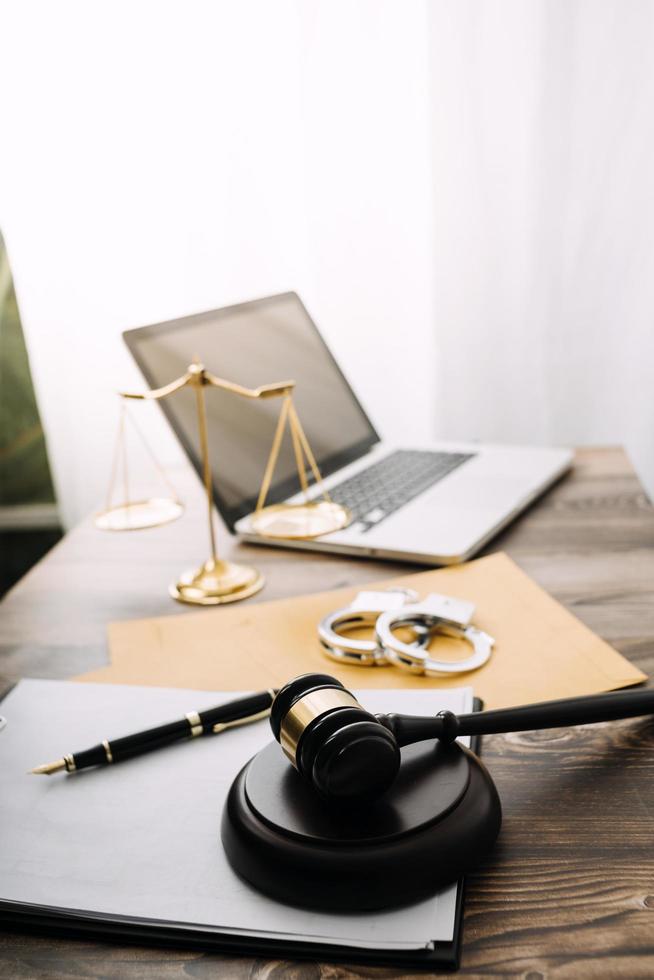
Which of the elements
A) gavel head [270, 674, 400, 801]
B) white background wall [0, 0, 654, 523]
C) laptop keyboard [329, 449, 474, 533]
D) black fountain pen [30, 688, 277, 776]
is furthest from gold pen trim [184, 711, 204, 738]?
white background wall [0, 0, 654, 523]

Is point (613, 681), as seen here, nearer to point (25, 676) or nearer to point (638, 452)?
point (25, 676)

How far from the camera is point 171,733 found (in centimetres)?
60

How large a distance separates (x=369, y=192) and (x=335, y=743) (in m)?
1.33

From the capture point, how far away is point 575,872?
483mm

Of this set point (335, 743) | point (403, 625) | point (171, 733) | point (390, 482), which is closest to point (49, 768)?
point (171, 733)

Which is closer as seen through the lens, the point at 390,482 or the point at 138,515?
the point at 138,515

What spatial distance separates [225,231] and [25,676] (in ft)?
3.64

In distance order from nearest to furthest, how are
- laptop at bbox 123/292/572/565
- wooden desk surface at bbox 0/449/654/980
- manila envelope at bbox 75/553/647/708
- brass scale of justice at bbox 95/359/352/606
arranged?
wooden desk surface at bbox 0/449/654/980 → manila envelope at bbox 75/553/647/708 → brass scale of justice at bbox 95/359/352/606 → laptop at bbox 123/292/572/565

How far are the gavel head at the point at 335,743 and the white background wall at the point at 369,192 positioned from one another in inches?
50.0

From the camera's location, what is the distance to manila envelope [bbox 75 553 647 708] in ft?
2.25

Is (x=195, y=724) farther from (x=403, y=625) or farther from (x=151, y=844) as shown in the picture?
(x=403, y=625)

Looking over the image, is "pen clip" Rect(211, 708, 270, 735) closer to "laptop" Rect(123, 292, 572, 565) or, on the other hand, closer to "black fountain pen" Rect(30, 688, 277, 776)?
"black fountain pen" Rect(30, 688, 277, 776)

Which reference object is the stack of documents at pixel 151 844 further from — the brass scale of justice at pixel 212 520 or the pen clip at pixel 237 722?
the brass scale of justice at pixel 212 520

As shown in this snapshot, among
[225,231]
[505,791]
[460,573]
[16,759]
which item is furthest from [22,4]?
[505,791]
